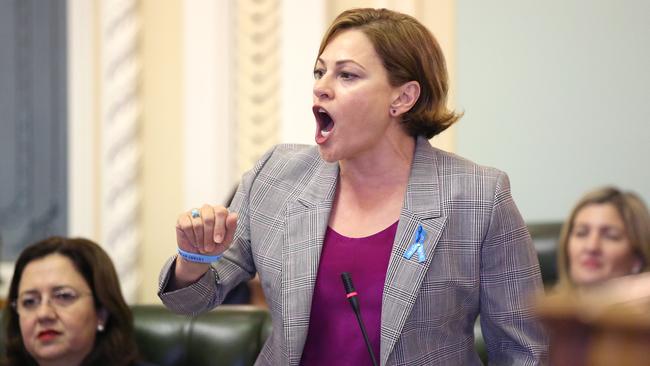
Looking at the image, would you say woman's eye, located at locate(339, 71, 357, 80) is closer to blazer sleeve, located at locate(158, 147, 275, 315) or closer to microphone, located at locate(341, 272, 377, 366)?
blazer sleeve, located at locate(158, 147, 275, 315)

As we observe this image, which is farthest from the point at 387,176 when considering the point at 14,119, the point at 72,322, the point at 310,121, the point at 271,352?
the point at 14,119

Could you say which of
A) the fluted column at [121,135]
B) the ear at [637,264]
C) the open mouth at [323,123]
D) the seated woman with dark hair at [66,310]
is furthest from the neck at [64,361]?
the ear at [637,264]

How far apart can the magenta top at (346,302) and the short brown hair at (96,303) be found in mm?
1093

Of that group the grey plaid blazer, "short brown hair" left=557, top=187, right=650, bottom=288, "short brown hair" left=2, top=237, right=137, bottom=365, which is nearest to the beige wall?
"short brown hair" left=2, top=237, right=137, bottom=365

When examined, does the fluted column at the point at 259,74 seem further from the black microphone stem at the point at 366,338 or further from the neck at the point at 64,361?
the black microphone stem at the point at 366,338

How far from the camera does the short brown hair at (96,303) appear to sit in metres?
2.95

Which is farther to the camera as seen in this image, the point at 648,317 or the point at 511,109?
Result: the point at 511,109

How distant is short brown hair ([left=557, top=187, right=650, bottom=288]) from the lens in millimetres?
3357

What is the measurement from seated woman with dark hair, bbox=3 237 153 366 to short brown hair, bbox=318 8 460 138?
126 cm

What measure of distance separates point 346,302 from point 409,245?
0.56 ft

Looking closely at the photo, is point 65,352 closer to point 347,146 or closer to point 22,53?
point 347,146

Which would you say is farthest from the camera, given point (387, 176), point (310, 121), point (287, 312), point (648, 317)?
point (310, 121)

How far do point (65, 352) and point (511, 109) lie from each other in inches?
76.2

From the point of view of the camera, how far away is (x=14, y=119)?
164 inches
